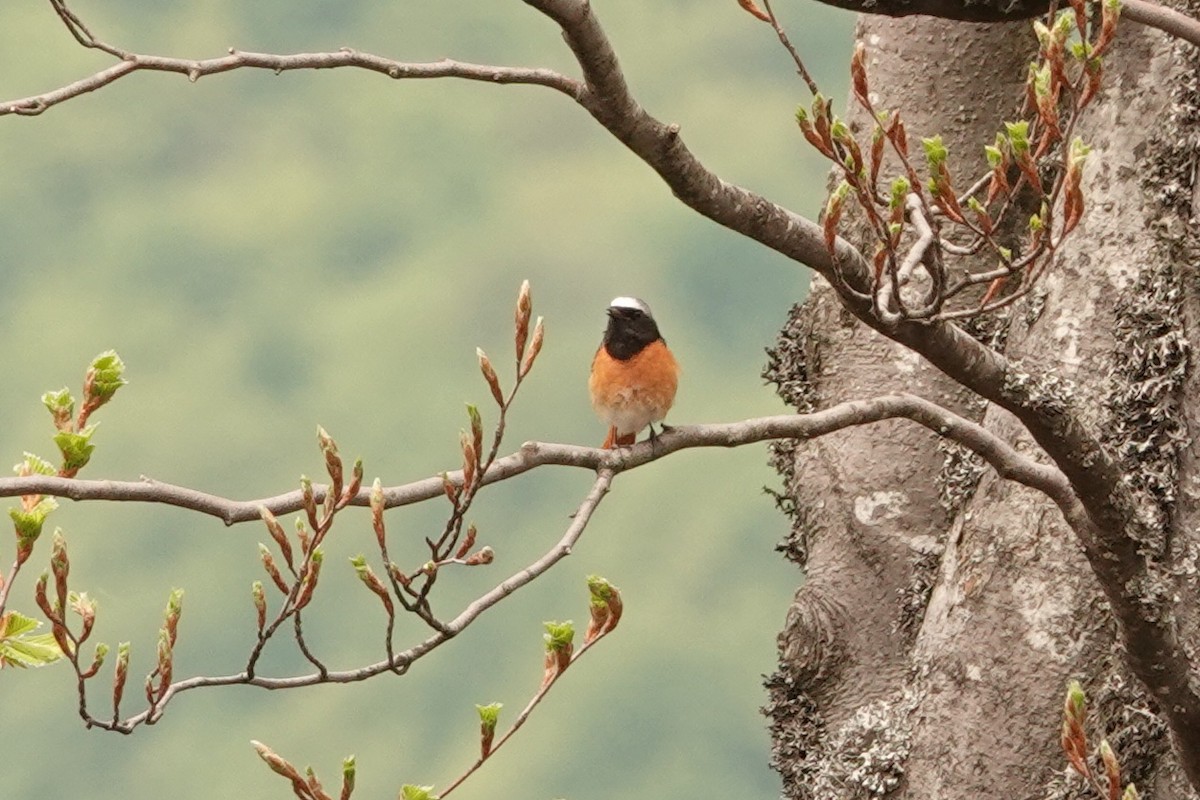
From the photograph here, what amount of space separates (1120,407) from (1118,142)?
48 cm

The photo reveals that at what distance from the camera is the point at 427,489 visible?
76.7 inches

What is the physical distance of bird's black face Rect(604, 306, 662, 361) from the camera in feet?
11.9

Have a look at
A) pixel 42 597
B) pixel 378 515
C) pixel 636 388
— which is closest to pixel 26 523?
pixel 42 597

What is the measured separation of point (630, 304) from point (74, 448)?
1942mm

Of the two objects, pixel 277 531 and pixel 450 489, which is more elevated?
pixel 450 489

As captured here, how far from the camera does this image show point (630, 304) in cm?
367

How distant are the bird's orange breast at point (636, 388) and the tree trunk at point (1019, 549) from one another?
465 millimetres

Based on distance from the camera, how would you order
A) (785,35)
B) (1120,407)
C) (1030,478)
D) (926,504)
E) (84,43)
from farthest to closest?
(926,504) < (1120,407) < (1030,478) < (785,35) < (84,43)

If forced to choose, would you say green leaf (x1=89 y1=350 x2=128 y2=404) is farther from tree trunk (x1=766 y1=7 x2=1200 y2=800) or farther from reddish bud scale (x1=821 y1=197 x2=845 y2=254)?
tree trunk (x1=766 y1=7 x2=1200 y2=800)

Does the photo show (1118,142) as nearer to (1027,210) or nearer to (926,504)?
(1027,210)

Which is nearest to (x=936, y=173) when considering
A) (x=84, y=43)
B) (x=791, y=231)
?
(x=791, y=231)

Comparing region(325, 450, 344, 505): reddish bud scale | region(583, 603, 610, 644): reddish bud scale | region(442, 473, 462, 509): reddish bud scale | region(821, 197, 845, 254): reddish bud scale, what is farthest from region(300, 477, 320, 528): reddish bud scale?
region(821, 197, 845, 254): reddish bud scale

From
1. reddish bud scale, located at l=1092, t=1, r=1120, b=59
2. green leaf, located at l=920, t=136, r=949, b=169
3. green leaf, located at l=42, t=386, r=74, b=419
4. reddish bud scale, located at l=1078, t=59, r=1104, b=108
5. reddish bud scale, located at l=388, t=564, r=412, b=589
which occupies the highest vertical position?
reddish bud scale, located at l=1092, t=1, r=1120, b=59

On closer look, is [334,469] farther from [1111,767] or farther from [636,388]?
[636,388]
